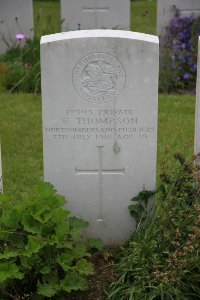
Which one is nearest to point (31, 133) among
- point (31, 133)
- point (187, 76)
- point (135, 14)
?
point (31, 133)

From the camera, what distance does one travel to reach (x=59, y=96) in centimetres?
407

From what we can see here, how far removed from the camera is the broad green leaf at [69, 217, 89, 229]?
400 cm

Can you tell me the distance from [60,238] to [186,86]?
192 inches

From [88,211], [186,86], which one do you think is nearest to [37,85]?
[186,86]

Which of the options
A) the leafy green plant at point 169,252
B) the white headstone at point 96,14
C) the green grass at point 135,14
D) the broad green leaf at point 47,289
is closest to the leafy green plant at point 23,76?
the white headstone at point 96,14

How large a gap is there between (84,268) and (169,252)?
0.50 m

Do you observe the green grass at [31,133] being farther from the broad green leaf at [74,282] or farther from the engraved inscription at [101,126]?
the broad green leaf at [74,282]

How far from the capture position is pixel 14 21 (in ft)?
29.5

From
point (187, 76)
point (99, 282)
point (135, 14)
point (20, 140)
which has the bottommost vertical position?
point (99, 282)

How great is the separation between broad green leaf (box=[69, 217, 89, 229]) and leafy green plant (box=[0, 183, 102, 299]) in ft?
0.50

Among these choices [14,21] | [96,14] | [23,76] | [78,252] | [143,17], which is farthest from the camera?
[143,17]

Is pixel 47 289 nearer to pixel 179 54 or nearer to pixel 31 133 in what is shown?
pixel 31 133

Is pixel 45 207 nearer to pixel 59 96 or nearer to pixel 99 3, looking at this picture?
pixel 59 96

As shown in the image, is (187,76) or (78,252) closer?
(78,252)
